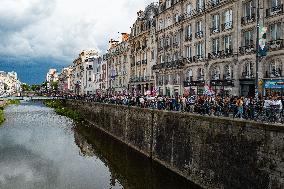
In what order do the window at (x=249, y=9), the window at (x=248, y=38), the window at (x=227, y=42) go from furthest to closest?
the window at (x=227, y=42) → the window at (x=248, y=38) → the window at (x=249, y=9)

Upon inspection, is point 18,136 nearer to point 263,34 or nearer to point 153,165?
point 153,165

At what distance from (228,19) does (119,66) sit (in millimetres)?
45607

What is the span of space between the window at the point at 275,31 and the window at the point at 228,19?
21.0 feet

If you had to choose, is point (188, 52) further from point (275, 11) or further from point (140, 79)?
point (140, 79)

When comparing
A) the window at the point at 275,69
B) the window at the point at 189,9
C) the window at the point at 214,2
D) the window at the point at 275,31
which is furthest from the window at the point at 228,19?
the window at the point at 189,9

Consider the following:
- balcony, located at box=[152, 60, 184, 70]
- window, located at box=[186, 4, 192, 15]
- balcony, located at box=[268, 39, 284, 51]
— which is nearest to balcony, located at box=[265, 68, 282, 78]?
balcony, located at box=[268, 39, 284, 51]

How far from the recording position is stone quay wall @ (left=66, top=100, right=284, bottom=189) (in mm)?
17656

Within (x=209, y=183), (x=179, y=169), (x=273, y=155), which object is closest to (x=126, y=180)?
(x=179, y=169)

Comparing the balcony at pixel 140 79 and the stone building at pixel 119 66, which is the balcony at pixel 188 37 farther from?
the stone building at pixel 119 66

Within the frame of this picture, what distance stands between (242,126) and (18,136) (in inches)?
1338

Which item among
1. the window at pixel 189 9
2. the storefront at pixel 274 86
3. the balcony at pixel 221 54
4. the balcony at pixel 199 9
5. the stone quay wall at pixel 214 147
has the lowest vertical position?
the stone quay wall at pixel 214 147

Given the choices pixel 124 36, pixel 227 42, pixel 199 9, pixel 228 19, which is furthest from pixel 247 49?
pixel 124 36

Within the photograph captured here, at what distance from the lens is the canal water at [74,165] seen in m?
25.8

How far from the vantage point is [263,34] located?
24781 millimetres
